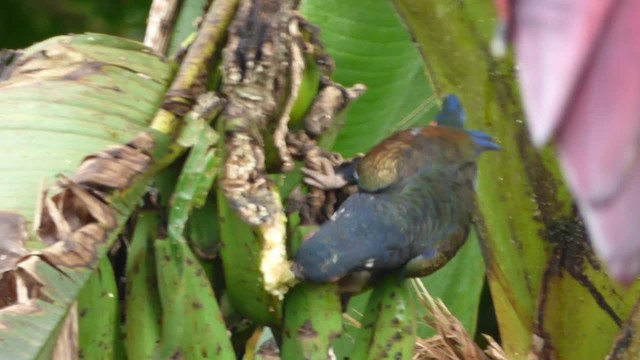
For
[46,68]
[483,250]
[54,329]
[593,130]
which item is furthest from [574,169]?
[483,250]

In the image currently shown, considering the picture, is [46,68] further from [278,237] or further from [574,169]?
[574,169]

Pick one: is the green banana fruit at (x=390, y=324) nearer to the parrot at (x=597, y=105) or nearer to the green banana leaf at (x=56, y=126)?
the green banana leaf at (x=56, y=126)

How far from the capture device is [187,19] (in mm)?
653

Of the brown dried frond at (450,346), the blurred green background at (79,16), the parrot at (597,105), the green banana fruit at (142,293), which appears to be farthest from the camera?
the blurred green background at (79,16)

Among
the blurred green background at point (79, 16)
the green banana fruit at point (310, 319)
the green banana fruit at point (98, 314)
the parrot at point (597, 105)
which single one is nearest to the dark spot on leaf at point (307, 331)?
the green banana fruit at point (310, 319)

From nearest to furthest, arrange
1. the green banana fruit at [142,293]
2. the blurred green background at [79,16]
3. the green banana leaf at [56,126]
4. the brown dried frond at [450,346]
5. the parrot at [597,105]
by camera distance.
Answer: the parrot at [597,105] → the green banana leaf at [56,126] → the green banana fruit at [142,293] → the brown dried frond at [450,346] → the blurred green background at [79,16]

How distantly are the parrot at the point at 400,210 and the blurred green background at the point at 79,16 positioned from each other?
1065mm

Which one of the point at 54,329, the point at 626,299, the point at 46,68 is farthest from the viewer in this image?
the point at 626,299

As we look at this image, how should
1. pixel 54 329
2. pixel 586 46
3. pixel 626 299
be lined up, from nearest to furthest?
pixel 586 46 < pixel 54 329 < pixel 626 299

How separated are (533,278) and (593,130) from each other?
571mm

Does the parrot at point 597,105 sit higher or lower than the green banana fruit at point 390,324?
higher

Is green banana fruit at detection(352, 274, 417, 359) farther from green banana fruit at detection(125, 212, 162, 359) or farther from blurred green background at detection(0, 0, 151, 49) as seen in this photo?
blurred green background at detection(0, 0, 151, 49)

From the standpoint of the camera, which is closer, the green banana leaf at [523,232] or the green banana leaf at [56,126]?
the green banana leaf at [56,126]

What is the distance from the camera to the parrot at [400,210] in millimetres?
543
